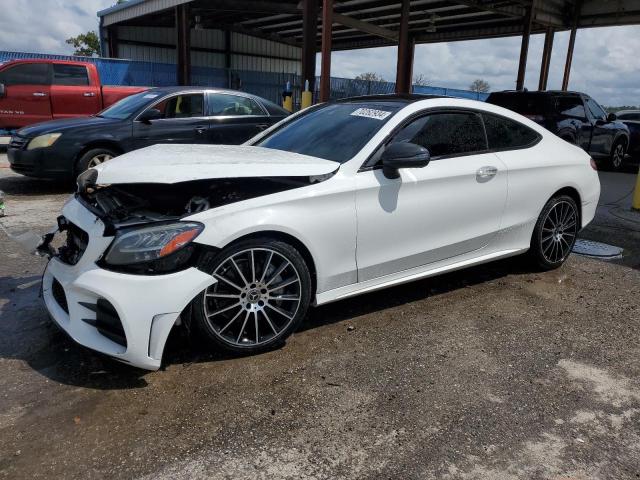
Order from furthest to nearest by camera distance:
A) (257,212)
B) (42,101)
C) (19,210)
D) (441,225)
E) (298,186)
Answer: (42,101) → (19,210) → (441,225) → (298,186) → (257,212)

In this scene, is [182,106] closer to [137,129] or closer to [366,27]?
[137,129]

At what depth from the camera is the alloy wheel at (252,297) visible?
2982 mm

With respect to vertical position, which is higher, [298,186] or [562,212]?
[298,186]

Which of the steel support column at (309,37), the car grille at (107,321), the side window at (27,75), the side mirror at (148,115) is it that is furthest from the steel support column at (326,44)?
the car grille at (107,321)

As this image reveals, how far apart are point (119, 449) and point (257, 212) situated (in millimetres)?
1377

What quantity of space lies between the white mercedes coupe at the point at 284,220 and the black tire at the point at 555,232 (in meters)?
0.16

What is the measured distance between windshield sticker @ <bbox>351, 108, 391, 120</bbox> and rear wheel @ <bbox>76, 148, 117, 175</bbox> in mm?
4816

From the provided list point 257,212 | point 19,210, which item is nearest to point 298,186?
point 257,212

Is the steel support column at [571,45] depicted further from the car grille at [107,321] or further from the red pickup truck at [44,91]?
the car grille at [107,321]

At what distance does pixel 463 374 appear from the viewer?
3092 mm

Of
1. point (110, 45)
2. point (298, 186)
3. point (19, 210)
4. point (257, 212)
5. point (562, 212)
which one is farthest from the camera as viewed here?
point (110, 45)

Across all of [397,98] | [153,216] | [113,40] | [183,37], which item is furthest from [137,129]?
[113,40]

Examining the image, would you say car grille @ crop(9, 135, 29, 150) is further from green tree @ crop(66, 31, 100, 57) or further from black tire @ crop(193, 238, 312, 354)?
green tree @ crop(66, 31, 100, 57)

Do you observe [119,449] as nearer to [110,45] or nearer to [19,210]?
[19,210]
